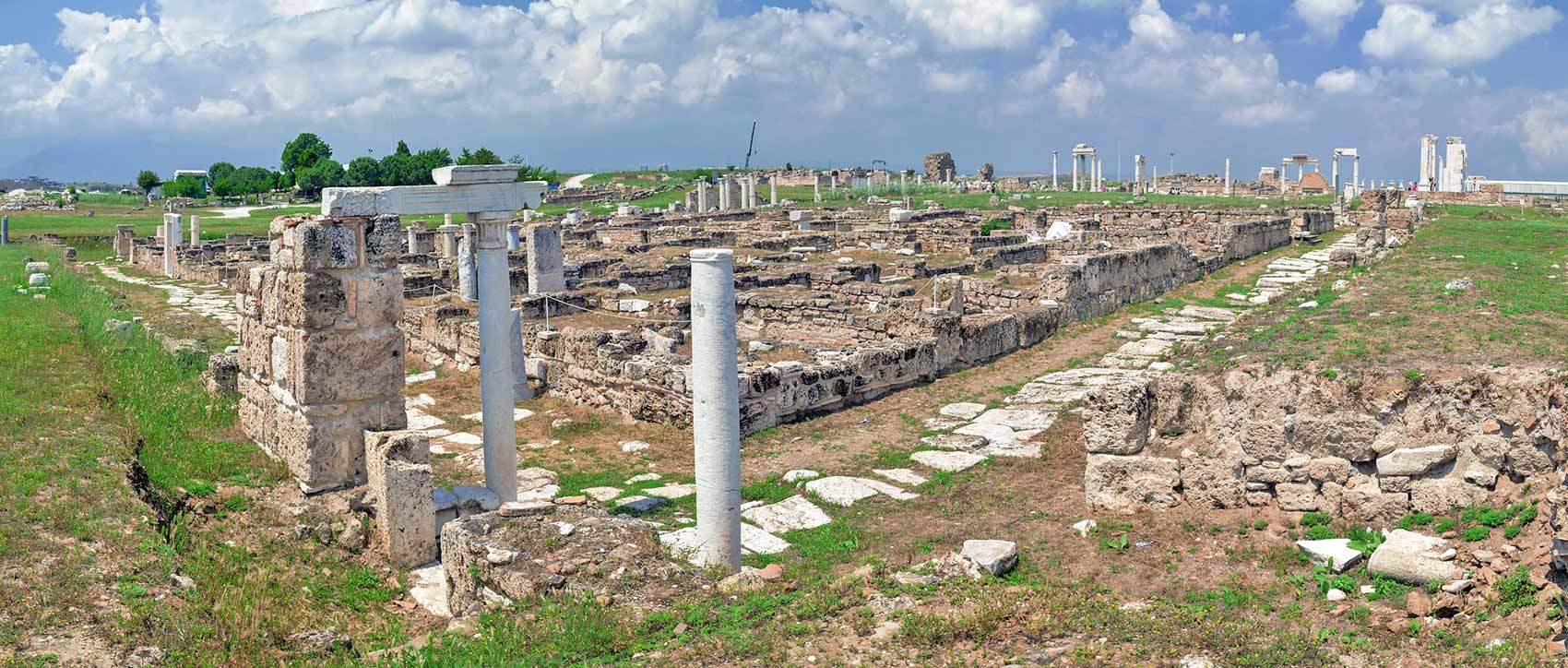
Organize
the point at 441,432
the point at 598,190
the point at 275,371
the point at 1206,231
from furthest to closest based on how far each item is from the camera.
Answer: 1. the point at 598,190
2. the point at 1206,231
3. the point at 441,432
4. the point at 275,371

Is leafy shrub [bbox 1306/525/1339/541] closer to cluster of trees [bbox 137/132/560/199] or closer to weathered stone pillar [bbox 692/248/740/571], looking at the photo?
weathered stone pillar [bbox 692/248/740/571]

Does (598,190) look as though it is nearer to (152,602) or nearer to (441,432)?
(441,432)

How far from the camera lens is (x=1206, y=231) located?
30438mm

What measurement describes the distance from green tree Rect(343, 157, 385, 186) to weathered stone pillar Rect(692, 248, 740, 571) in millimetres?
74354

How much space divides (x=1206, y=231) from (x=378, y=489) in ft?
87.8

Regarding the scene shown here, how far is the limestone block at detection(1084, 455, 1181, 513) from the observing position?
338 inches

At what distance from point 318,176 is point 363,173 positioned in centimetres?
325

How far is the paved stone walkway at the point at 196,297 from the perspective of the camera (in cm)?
2302

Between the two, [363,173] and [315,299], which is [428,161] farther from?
[315,299]

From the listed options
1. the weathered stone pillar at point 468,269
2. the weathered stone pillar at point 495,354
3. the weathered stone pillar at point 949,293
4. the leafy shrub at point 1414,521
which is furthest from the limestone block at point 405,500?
the weathered stone pillar at point 468,269

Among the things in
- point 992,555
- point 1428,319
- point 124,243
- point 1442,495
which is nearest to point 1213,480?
point 1442,495

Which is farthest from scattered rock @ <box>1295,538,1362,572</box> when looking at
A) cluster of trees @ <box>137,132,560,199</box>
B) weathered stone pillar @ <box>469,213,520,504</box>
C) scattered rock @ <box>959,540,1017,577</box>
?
cluster of trees @ <box>137,132,560,199</box>

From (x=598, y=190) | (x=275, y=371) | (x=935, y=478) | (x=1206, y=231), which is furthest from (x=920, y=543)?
(x=598, y=190)

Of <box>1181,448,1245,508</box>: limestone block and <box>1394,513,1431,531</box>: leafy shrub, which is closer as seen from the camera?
<box>1394,513,1431,531</box>: leafy shrub
